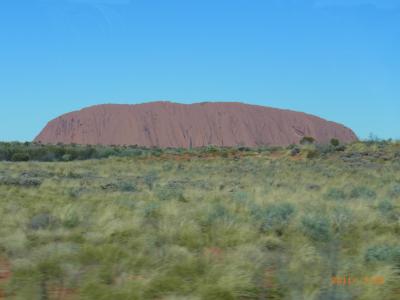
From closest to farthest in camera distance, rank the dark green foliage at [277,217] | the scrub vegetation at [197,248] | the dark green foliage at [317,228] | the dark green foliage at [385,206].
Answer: the scrub vegetation at [197,248] → the dark green foliage at [317,228] → the dark green foliage at [277,217] → the dark green foliage at [385,206]

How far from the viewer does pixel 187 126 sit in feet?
439

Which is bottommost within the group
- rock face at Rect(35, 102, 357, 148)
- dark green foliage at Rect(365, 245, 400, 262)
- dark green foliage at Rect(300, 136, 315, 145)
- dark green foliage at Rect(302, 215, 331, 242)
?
dark green foliage at Rect(365, 245, 400, 262)

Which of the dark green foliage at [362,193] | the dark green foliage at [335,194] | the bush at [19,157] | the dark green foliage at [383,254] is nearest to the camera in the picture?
the dark green foliage at [383,254]

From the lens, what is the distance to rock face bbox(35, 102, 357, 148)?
12962cm

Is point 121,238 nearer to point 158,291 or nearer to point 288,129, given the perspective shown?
point 158,291

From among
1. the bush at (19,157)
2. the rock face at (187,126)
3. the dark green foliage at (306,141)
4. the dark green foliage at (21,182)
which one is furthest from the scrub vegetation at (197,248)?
the rock face at (187,126)

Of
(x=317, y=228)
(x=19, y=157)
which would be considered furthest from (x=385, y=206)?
(x=19, y=157)

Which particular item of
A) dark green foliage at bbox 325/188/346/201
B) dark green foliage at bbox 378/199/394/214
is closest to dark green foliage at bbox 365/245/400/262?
dark green foliage at bbox 378/199/394/214

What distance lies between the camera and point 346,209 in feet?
41.0

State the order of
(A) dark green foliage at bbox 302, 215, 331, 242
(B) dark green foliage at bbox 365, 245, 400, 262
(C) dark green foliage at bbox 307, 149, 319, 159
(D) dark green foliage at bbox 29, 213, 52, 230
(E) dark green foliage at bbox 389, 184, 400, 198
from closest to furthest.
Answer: (B) dark green foliage at bbox 365, 245, 400, 262
(A) dark green foliage at bbox 302, 215, 331, 242
(D) dark green foliage at bbox 29, 213, 52, 230
(E) dark green foliage at bbox 389, 184, 400, 198
(C) dark green foliage at bbox 307, 149, 319, 159

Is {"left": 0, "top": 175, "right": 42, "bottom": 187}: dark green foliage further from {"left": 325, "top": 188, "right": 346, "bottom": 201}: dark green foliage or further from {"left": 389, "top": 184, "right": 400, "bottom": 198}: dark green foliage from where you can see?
{"left": 389, "top": 184, "right": 400, "bottom": 198}: dark green foliage

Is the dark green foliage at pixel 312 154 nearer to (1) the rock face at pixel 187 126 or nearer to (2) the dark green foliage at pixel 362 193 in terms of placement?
(2) the dark green foliage at pixel 362 193

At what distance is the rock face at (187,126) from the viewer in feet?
425

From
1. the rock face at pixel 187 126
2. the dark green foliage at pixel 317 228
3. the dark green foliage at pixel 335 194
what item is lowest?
the dark green foliage at pixel 317 228
